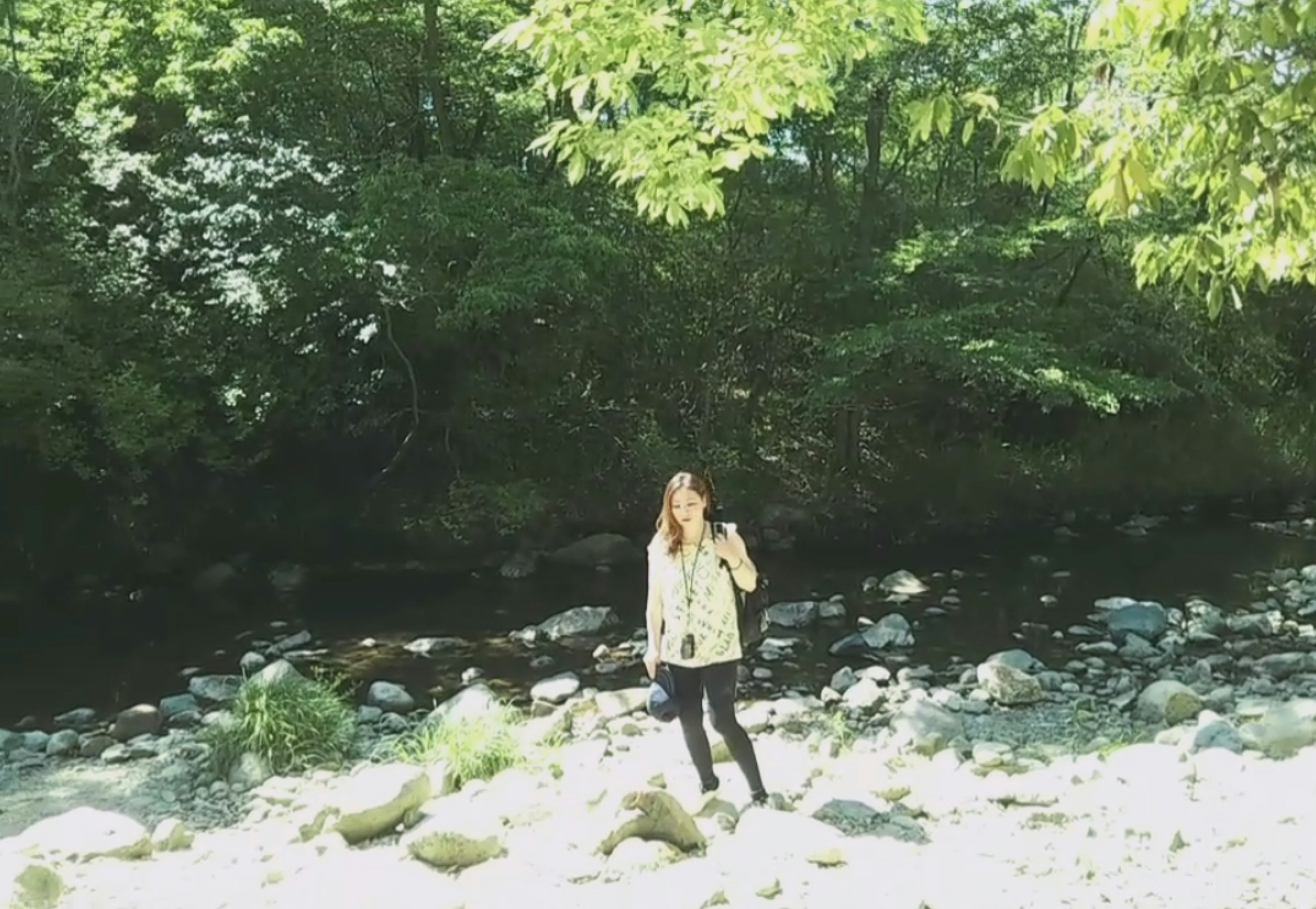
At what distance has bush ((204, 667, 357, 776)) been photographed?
699cm

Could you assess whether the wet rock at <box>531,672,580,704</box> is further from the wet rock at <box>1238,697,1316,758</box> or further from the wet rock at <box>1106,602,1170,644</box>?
the wet rock at <box>1106,602,1170,644</box>

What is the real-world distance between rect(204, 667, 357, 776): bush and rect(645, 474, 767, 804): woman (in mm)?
3088

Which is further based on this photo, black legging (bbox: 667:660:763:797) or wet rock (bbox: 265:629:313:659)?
wet rock (bbox: 265:629:313:659)

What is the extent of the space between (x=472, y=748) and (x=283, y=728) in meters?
1.52

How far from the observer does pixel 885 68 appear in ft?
48.1

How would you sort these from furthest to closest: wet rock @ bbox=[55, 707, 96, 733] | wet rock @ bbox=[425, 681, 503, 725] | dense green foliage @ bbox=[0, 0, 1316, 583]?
dense green foliage @ bbox=[0, 0, 1316, 583] < wet rock @ bbox=[55, 707, 96, 733] < wet rock @ bbox=[425, 681, 503, 725]

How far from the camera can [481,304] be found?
12922 mm

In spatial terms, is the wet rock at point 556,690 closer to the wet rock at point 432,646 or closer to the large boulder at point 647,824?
the wet rock at point 432,646

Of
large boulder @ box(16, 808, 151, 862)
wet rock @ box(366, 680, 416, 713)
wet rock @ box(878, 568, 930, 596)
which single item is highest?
large boulder @ box(16, 808, 151, 862)

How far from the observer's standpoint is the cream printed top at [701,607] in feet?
16.0

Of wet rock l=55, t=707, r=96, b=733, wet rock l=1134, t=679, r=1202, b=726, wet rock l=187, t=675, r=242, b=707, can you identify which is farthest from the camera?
wet rock l=187, t=675, r=242, b=707

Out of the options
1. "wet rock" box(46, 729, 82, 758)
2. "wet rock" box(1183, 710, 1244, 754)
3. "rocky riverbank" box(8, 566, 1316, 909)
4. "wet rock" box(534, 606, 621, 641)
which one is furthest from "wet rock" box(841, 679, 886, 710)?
"wet rock" box(46, 729, 82, 758)

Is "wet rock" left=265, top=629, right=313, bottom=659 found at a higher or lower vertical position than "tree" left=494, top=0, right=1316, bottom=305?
lower

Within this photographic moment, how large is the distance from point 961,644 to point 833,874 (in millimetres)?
6881
